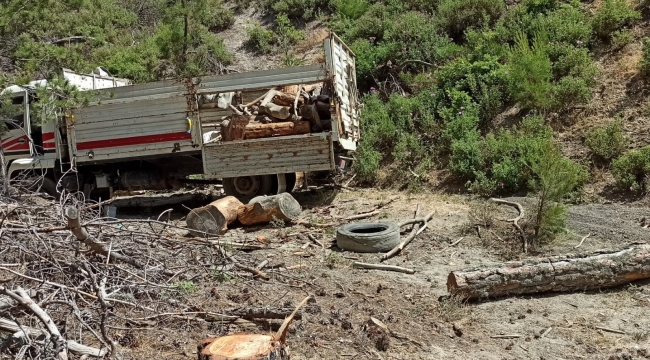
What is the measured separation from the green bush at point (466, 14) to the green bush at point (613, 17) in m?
2.83

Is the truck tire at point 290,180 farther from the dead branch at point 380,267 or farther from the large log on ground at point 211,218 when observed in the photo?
the dead branch at point 380,267

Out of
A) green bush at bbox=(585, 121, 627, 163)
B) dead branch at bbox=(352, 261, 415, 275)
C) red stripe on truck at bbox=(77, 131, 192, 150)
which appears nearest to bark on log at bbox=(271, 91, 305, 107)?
red stripe on truck at bbox=(77, 131, 192, 150)

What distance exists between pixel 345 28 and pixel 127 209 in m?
9.18

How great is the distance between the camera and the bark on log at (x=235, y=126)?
10422 millimetres

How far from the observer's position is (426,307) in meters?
5.54

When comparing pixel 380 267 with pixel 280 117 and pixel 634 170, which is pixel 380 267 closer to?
pixel 280 117

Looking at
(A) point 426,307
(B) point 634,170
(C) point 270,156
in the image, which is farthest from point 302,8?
(A) point 426,307

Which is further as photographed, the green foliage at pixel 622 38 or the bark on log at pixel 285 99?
the green foliage at pixel 622 38

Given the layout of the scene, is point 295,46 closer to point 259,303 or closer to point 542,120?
point 542,120

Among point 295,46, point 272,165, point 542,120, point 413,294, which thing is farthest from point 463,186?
point 295,46

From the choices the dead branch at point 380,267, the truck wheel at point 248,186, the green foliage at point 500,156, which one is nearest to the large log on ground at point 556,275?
the dead branch at point 380,267

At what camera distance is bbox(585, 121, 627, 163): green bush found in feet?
33.2

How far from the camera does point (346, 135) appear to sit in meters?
10.8

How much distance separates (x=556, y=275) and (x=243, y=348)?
3.54 metres
